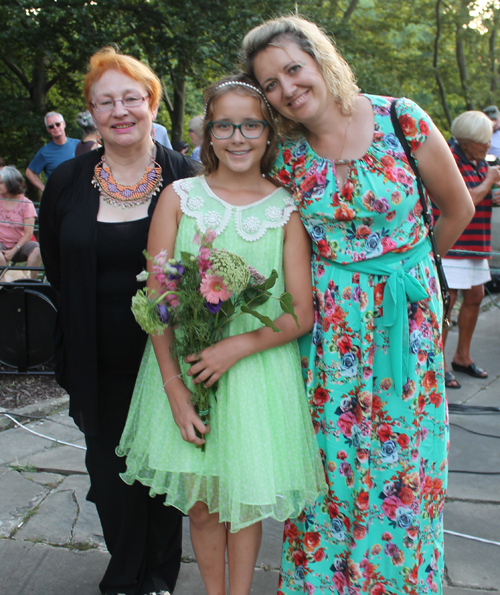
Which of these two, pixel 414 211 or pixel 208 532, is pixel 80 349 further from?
pixel 414 211

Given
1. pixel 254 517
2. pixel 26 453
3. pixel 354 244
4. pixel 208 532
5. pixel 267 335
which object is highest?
pixel 354 244

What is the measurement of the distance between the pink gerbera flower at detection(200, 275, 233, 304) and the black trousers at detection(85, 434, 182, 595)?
972 mm

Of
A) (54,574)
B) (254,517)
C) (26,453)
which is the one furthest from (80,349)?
(26,453)

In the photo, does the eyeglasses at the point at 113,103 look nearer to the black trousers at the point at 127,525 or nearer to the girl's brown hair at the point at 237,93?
the girl's brown hair at the point at 237,93

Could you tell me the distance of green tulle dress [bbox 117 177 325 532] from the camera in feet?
6.18

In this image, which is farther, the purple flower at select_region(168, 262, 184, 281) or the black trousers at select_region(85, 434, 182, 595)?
the black trousers at select_region(85, 434, 182, 595)

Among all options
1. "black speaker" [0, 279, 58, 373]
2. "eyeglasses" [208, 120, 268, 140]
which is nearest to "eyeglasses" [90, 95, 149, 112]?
"eyeglasses" [208, 120, 268, 140]

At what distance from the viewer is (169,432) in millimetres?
2004

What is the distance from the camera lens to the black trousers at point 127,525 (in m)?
2.37

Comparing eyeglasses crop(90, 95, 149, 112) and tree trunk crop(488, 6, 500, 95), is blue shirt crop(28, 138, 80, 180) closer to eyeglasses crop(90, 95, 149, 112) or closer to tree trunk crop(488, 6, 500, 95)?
eyeglasses crop(90, 95, 149, 112)

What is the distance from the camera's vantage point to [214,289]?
173 centimetres

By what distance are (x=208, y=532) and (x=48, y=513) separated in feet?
4.27

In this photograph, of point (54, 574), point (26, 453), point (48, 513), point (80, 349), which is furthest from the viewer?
point (26, 453)

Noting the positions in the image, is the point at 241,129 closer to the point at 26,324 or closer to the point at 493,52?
the point at 26,324
